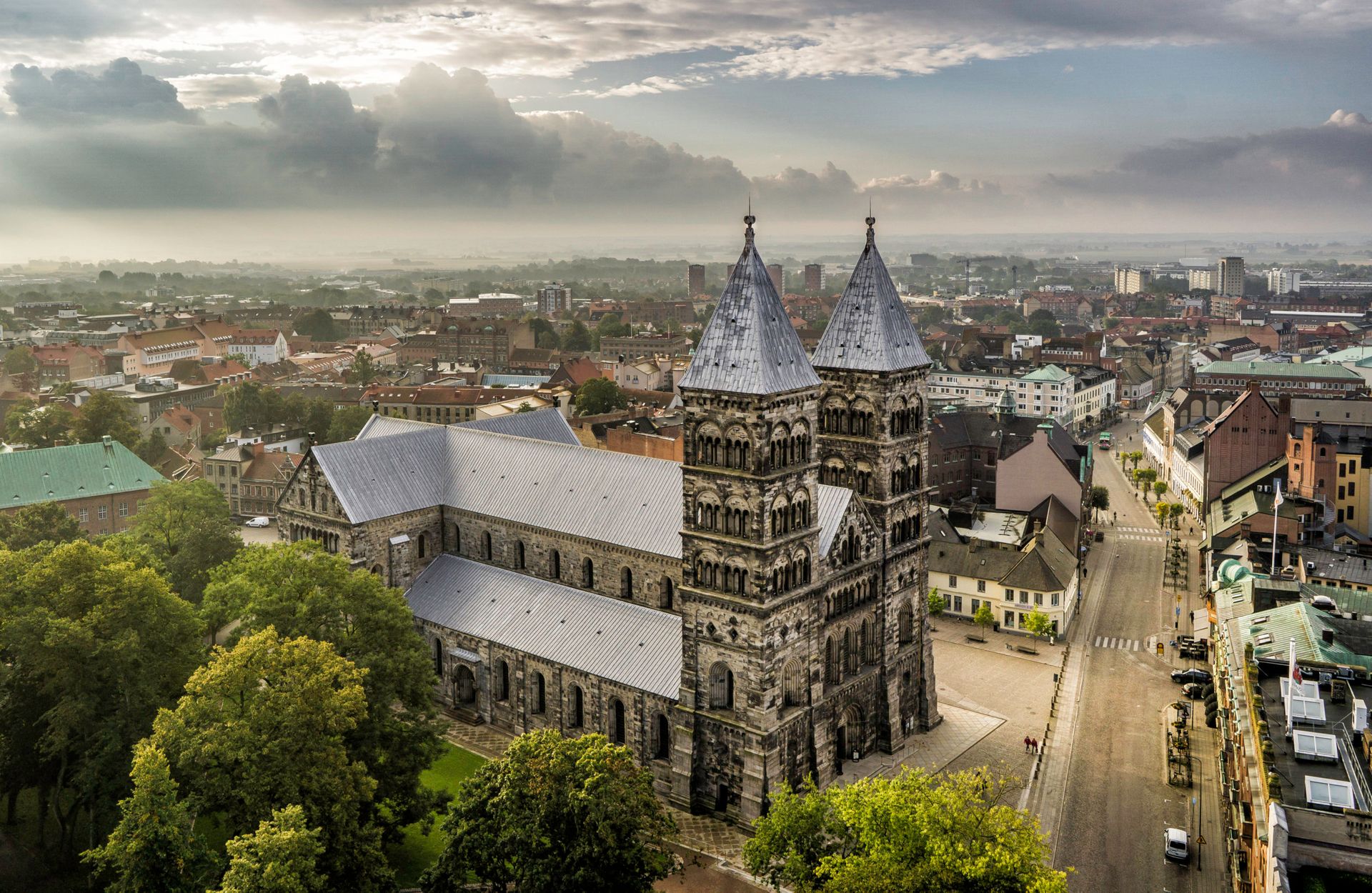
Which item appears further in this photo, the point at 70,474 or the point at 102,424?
the point at 102,424

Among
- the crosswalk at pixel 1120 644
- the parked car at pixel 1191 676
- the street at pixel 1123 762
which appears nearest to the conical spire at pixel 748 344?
the street at pixel 1123 762

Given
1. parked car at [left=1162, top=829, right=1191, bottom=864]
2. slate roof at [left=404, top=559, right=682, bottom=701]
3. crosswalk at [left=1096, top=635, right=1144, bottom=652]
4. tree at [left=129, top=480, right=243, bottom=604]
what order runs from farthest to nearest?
1. crosswalk at [left=1096, top=635, right=1144, bottom=652]
2. tree at [left=129, top=480, right=243, bottom=604]
3. slate roof at [left=404, top=559, right=682, bottom=701]
4. parked car at [left=1162, top=829, right=1191, bottom=864]

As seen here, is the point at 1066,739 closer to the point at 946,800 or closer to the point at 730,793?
the point at 730,793

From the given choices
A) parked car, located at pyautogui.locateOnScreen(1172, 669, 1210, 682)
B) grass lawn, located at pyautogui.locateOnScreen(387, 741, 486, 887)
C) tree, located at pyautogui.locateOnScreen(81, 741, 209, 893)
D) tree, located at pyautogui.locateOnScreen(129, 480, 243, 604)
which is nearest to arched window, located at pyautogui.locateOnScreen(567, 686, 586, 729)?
grass lawn, located at pyautogui.locateOnScreen(387, 741, 486, 887)

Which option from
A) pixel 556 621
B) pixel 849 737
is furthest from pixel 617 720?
pixel 849 737

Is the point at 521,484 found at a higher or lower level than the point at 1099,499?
higher

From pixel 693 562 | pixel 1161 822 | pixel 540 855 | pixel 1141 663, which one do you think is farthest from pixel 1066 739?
pixel 540 855

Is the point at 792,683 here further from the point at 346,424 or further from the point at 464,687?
the point at 346,424

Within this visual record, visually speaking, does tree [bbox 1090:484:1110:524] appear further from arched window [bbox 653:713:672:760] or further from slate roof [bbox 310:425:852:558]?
arched window [bbox 653:713:672:760]
